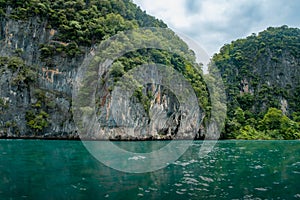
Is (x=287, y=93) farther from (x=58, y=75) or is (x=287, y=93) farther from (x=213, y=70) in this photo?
(x=58, y=75)

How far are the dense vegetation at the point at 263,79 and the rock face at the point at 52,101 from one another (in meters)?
15.5

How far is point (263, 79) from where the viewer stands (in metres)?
56.3

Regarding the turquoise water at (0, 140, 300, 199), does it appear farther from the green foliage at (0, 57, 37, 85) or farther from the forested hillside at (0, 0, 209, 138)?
the green foliage at (0, 57, 37, 85)

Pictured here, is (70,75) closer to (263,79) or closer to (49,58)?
(49,58)

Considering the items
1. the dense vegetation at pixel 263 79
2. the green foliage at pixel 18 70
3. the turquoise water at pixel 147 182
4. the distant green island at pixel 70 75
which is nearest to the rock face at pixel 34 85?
the distant green island at pixel 70 75

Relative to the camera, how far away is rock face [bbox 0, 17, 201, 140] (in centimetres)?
2909

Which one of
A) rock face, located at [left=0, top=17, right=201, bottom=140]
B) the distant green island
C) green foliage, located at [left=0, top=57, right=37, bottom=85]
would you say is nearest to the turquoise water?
rock face, located at [left=0, top=17, right=201, bottom=140]

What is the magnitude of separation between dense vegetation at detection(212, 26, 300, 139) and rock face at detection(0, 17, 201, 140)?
1550cm

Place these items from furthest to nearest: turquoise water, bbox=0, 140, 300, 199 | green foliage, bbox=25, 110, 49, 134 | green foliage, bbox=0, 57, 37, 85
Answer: green foliage, bbox=0, 57, 37, 85
green foliage, bbox=25, 110, 49, 134
turquoise water, bbox=0, 140, 300, 199

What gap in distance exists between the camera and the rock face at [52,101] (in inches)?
1145

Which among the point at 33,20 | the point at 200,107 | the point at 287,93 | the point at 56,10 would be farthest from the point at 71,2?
the point at 287,93

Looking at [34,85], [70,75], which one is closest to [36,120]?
[34,85]

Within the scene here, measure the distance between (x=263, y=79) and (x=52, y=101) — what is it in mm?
41742

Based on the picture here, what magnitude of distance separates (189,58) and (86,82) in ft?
59.3
